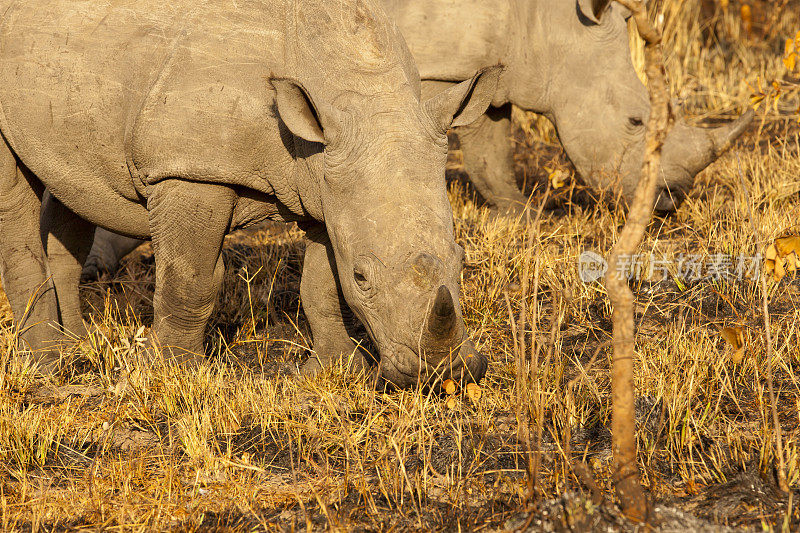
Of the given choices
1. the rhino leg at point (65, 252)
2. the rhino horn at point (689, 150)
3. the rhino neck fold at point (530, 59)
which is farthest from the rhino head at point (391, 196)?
the rhino horn at point (689, 150)

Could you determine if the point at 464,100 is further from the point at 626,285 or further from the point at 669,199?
the point at 669,199

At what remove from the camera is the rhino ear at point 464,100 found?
3744 millimetres

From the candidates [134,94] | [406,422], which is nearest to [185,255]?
[134,94]

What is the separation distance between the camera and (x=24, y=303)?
4.89 m

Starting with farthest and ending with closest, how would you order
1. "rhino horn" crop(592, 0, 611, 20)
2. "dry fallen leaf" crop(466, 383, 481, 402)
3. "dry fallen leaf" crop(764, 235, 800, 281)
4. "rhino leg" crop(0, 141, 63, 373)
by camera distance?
"rhino horn" crop(592, 0, 611, 20) < "rhino leg" crop(0, 141, 63, 373) < "dry fallen leaf" crop(466, 383, 481, 402) < "dry fallen leaf" crop(764, 235, 800, 281)

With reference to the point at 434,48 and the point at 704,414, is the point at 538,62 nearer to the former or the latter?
the point at 434,48

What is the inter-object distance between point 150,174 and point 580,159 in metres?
3.14

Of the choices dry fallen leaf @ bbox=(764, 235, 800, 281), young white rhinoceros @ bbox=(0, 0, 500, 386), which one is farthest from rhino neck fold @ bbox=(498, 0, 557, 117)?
dry fallen leaf @ bbox=(764, 235, 800, 281)

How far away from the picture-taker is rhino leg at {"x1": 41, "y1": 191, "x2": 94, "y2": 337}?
17.4ft

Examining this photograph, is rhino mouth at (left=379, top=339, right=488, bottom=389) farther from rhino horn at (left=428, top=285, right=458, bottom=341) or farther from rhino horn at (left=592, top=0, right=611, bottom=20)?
rhino horn at (left=592, top=0, right=611, bottom=20)

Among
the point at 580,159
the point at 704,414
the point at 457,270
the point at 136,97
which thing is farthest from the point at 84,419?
the point at 580,159

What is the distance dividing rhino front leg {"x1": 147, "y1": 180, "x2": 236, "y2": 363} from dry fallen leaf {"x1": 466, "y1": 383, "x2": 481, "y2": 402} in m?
1.31

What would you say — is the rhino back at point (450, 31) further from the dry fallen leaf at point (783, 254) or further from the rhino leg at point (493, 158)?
the dry fallen leaf at point (783, 254)

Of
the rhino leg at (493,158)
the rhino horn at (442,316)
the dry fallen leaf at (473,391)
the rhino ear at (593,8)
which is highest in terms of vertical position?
the rhino ear at (593,8)
